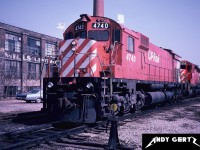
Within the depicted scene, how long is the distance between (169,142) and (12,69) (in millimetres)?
30997

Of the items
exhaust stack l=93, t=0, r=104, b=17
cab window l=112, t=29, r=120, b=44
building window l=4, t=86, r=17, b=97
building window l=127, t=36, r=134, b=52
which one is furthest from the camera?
building window l=4, t=86, r=17, b=97

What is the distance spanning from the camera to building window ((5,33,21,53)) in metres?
32.2

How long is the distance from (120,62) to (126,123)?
7.94 feet

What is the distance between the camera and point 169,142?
4.92 m

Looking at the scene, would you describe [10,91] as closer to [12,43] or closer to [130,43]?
[12,43]

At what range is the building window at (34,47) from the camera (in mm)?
36031

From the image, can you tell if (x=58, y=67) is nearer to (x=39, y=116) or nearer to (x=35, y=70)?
(x=39, y=116)

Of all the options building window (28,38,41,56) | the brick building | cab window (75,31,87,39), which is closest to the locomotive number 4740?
cab window (75,31,87,39)

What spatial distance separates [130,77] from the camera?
424 inches

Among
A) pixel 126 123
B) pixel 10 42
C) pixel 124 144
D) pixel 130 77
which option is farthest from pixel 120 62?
pixel 10 42

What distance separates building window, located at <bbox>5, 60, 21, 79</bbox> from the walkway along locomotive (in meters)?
23.7

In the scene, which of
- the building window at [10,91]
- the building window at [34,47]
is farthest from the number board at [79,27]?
the building window at [34,47]

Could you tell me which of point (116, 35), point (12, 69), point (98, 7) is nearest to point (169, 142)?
point (116, 35)

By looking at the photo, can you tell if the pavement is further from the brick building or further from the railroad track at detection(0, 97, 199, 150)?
the brick building
